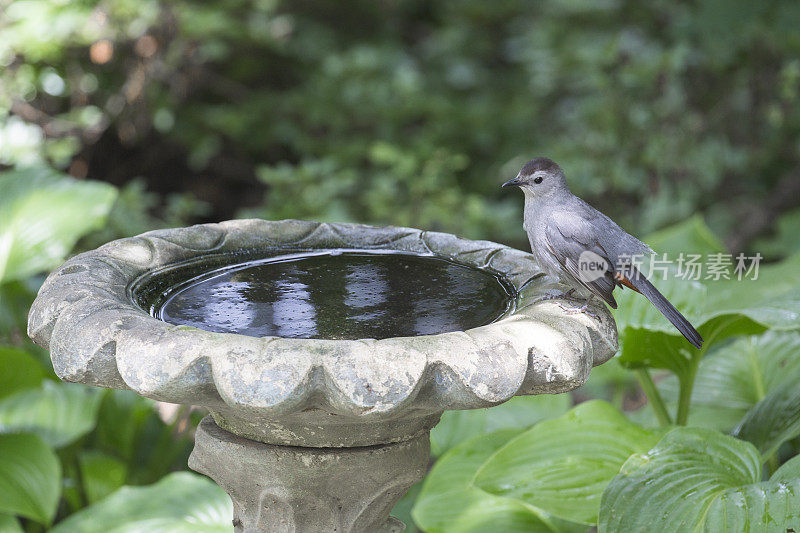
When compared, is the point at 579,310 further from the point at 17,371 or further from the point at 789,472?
the point at 17,371

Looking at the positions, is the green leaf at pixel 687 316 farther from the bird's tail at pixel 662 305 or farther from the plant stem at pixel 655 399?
the bird's tail at pixel 662 305

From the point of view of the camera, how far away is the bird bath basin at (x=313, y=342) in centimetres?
142

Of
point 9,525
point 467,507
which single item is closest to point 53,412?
point 9,525

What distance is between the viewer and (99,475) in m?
3.21

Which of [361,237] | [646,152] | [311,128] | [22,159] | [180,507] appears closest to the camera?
[361,237]

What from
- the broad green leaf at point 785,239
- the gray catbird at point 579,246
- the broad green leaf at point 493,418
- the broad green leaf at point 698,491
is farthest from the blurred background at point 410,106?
the broad green leaf at point 698,491

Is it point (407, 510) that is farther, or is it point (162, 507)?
point (407, 510)

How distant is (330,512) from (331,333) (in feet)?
1.62

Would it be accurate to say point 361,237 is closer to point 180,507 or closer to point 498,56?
point 180,507

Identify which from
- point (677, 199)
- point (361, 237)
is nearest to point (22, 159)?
point (361, 237)

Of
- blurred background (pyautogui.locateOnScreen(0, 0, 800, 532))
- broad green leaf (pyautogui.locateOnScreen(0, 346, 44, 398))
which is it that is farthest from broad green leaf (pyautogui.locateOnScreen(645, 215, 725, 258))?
broad green leaf (pyautogui.locateOnScreen(0, 346, 44, 398))

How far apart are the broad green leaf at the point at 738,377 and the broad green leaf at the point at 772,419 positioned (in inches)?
13.9

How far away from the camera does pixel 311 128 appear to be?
6180mm

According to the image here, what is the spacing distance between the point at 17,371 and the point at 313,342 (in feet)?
6.59
